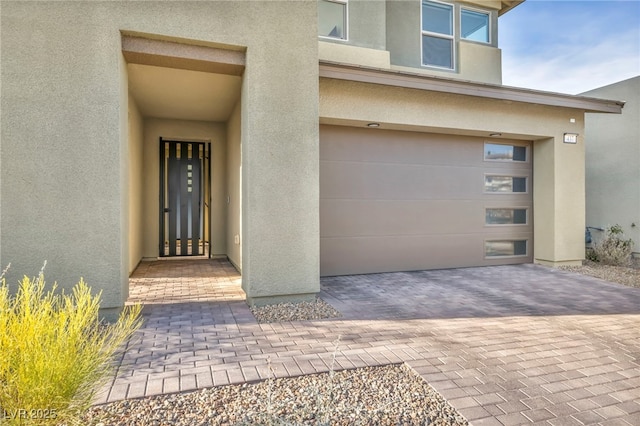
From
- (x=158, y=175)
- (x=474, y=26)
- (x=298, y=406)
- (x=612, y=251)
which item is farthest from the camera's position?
(x=474, y=26)

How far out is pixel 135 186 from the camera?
710cm

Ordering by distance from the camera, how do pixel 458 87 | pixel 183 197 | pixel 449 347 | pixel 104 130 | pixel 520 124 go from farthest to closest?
pixel 183 197
pixel 520 124
pixel 458 87
pixel 104 130
pixel 449 347

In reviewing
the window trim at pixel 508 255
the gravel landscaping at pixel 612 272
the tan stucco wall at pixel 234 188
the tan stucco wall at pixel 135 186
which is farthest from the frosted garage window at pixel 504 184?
the tan stucco wall at pixel 135 186

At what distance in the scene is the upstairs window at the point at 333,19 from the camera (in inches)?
308

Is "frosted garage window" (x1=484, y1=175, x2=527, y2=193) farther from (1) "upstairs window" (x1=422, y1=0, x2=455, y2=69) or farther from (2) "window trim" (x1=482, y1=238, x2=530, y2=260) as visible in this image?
(1) "upstairs window" (x1=422, y1=0, x2=455, y2=69)

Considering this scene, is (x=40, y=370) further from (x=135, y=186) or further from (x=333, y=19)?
(x=333, y=19)

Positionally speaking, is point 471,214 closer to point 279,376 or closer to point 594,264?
point 594,264

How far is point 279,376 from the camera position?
2.85 m

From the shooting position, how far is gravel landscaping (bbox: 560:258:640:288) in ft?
21.7

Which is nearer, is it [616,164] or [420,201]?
[420,201]

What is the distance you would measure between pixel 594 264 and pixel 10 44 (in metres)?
10.6

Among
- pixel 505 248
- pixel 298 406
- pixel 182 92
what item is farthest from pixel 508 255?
pixel 182 92

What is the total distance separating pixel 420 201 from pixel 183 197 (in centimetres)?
546

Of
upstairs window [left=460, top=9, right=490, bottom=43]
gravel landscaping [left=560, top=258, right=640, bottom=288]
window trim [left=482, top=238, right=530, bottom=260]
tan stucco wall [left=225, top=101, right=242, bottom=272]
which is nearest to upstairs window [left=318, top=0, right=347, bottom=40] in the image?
tan stucco wall [left=225, top=101, right=242, bottom=272]
